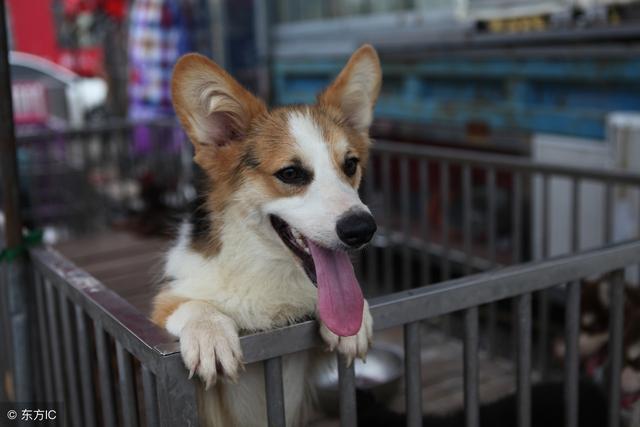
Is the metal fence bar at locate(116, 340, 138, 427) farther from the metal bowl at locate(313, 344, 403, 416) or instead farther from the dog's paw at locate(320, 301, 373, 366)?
the metal bowl at locate(313, 344, 403, 416)

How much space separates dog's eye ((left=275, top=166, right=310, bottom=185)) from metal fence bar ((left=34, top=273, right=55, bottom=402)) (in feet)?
2.85

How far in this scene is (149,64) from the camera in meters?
6.87

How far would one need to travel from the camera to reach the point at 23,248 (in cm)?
222

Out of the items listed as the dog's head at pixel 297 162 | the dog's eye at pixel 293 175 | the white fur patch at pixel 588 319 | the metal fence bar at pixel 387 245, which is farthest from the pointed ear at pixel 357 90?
the metal fence bar at pixel 387 245

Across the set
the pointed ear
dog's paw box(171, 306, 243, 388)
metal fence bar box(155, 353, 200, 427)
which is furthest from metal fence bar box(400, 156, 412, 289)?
metal fence bar box(155, 353, 200, 427)

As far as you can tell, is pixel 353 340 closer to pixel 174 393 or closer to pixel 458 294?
pixel 458 294

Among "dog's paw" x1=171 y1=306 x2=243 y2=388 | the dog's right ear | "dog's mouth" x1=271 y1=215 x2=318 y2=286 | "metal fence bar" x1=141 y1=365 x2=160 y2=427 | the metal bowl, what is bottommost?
the metal bowl

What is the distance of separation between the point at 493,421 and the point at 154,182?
3683 mm

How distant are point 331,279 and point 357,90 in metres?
0.75

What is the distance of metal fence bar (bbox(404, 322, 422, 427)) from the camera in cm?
162

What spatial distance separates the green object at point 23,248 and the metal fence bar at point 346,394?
1.21m

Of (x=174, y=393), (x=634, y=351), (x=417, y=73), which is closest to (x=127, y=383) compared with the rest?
(x=174, y=393)

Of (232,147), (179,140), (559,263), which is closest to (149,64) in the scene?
(179,140)

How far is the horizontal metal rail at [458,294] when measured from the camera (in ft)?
4.76
